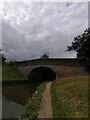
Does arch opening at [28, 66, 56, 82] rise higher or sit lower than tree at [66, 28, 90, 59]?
lower

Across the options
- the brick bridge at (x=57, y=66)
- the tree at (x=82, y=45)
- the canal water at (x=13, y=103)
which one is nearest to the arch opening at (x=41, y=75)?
the brick bridge at (x=57, y=66)

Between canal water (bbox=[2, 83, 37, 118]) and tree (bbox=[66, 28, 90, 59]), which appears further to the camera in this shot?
tree (bbox=[66, 28, 90, 59])

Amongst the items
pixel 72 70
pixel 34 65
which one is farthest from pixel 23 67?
pixel 72 70

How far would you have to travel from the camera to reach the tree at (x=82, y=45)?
46984mm

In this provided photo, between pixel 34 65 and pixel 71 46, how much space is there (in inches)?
450

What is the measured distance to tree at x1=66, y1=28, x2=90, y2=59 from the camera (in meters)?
47.0

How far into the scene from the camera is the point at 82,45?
4869 cm

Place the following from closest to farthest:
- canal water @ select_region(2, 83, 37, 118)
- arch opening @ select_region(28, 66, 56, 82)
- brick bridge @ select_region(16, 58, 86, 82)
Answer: canal water @ select_region(2, 83, 37, 118) < brick bridge @ select_region(16, 58, 86, 82) < arch opening @ select_region(28, 66, 56, 82)

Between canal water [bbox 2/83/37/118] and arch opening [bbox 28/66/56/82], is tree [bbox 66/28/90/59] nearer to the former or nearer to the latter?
arch opening [bbox 28/66/56/82]

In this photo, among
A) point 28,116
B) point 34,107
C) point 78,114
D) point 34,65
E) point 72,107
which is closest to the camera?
point 78,114

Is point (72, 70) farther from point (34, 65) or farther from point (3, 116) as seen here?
point (3, 116)

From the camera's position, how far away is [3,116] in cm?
1470

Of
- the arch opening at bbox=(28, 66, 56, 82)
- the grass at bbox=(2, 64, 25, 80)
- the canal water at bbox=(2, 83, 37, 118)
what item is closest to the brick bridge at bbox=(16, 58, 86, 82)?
the arch opening at bbox=(28, 66, 56, 82)

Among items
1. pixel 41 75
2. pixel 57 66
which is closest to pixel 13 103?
pixel 57 66
